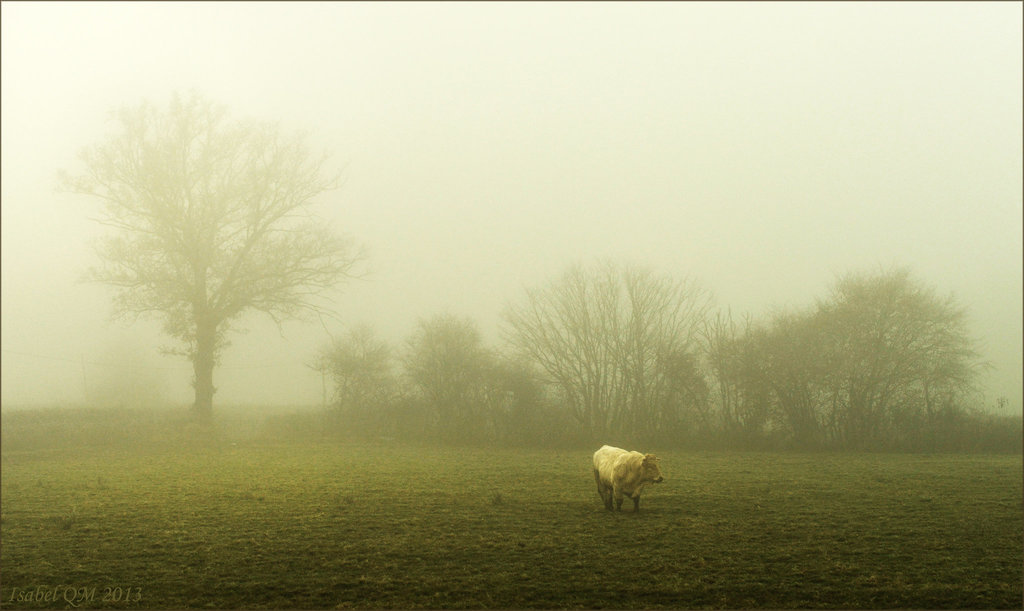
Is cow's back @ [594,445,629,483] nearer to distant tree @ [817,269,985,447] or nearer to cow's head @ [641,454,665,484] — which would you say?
cow's head @ [641,454,665,484]

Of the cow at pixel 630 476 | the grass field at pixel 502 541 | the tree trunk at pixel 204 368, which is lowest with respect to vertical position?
the grass field at pixel 502 541

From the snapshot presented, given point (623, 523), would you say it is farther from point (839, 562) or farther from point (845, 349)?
point (845, 349)

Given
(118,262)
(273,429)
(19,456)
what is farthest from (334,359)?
(19,456)

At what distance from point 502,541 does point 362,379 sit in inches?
1006

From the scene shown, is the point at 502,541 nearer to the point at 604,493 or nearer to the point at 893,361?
the point at 604,493

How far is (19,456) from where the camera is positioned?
2364cm

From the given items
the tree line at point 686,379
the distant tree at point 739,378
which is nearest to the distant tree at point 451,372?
the tree line at point 686,379

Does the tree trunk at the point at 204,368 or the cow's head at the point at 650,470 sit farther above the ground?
the tree trunk at the point at 204,368

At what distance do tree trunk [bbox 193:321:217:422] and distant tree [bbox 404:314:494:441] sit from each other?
9.12 m

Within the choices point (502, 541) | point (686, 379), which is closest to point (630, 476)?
point (502, 541)

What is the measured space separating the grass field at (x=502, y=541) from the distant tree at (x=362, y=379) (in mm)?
15754

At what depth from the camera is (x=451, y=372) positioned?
33.7 metres

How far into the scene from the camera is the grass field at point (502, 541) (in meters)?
7.14

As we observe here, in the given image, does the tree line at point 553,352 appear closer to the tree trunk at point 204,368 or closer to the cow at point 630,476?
the tree trunk at point 204,368
